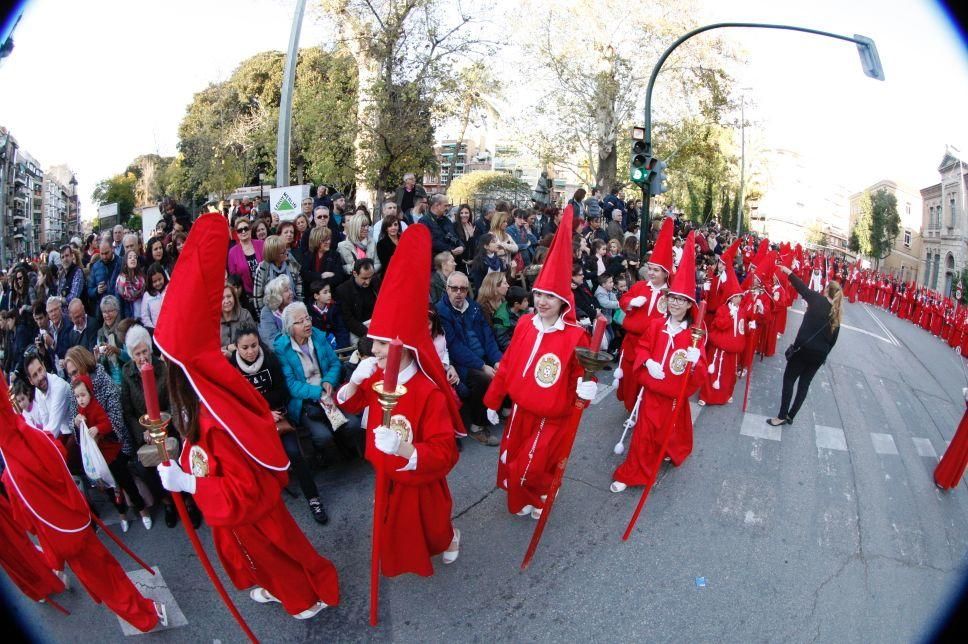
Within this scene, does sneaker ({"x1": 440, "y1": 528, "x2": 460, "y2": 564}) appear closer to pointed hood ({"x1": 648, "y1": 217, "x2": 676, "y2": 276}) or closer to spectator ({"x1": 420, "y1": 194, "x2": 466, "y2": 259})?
pointed hood ({"x1": 648, "y1": 217, "x2": 676, "y2": 276})

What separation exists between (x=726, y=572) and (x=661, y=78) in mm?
21703

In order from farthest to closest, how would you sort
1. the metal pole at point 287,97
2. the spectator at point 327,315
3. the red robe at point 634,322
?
the metal pole at point 287,97, the red robe at point 634,322, the spectator at point 327,315

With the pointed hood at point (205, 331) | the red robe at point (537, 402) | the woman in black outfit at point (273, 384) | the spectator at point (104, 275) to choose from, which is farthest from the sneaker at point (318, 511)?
the spectator at point (104, 275)

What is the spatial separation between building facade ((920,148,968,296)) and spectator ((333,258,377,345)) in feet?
16.3

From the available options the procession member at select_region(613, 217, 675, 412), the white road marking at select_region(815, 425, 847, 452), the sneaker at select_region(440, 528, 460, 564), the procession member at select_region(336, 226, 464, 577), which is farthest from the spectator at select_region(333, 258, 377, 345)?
the white road marking at select_region(815, 425, 847, 452)

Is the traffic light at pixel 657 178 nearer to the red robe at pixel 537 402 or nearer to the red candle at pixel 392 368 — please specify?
the red robe at pixel 537 402

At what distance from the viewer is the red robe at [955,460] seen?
4.98 metres

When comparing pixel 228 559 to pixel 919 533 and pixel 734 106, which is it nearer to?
pixel 919 533

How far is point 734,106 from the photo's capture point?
22422mm

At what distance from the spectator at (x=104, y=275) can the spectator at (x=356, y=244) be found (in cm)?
244

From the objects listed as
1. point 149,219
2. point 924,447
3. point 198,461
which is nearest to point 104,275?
point 149,219

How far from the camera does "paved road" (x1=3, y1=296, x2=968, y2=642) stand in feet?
11.1

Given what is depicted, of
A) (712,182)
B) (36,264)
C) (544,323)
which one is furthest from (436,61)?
(712,182)

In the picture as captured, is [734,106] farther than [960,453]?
Yes
